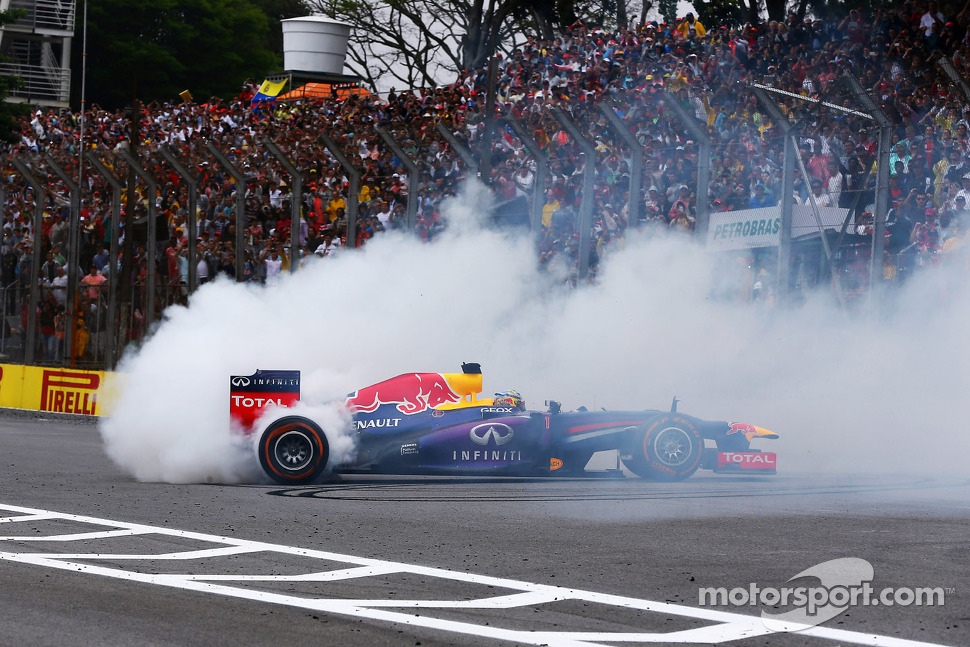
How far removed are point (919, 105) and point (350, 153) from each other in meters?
10.0

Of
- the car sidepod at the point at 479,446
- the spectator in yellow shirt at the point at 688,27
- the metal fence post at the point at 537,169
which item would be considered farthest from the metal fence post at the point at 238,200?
the car sidepod at the point at 479,446

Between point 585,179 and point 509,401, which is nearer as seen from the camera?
point 509,401

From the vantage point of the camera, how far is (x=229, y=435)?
14.0m

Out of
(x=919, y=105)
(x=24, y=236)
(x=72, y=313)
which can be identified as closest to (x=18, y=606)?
(x=919, y=105)

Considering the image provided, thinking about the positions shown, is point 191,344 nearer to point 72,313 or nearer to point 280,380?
point 280,380

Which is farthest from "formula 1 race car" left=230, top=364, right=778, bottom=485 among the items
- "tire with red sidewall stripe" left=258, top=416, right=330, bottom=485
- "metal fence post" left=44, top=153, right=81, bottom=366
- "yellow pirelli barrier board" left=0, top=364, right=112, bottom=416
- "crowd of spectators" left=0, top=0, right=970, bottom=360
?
"metal fence post" left=44, top=153, right=81, bottom=366

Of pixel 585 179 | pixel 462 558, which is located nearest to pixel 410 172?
pixel 585 179

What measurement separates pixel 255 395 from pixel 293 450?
2.32 feet

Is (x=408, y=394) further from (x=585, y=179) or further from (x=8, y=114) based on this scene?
(x=8, y=114)

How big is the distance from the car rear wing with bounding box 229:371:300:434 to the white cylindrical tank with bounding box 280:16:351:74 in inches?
1371

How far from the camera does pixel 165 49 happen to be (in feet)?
208

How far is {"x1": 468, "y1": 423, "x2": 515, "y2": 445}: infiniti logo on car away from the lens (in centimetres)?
1391

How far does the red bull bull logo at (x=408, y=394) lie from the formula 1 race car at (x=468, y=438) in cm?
1

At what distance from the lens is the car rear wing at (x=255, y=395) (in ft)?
45.7
